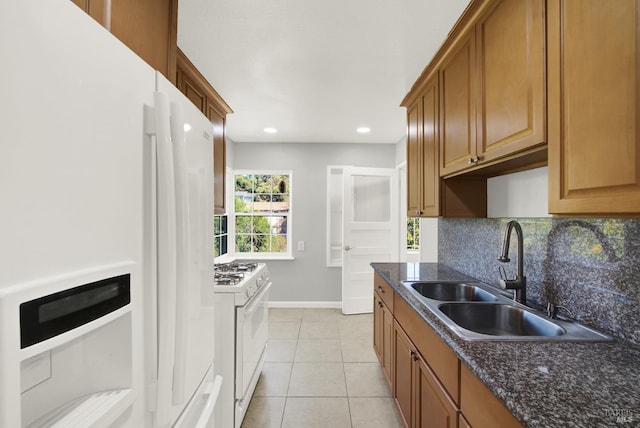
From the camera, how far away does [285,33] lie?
1.85 m

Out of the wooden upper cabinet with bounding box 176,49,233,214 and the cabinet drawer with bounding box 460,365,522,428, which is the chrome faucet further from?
the wooden upper cabinet with bounding box 176,49,233,214

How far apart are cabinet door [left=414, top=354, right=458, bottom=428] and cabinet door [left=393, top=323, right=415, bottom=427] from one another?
0.30ft

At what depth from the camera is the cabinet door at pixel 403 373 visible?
171cm

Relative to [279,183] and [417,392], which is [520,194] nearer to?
[417,392]

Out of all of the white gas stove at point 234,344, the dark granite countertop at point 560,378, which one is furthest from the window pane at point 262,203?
the dark granite countertop at point 560,378

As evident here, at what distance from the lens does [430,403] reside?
54.9 inches

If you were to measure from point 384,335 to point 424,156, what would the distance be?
143 cm

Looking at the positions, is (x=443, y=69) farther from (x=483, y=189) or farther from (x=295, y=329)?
(x=295, y=329)

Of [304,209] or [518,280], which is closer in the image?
[518,280]

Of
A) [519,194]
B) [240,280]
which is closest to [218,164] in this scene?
[240,280]

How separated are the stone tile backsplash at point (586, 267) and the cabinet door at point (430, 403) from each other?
2.15 feet

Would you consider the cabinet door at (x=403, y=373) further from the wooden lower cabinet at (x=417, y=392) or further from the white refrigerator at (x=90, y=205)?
the white refrigerator at (x=90, y=205)

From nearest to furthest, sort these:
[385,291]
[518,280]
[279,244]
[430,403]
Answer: [430,403] → [518,280] → [385,291] → [279,244]

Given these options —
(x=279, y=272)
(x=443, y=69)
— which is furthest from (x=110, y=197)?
(x=279, y=272)
